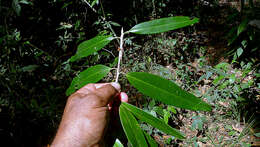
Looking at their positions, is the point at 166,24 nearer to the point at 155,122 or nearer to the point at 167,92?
the point at 167,92

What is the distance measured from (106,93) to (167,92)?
31 centimetres

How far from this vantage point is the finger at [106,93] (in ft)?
2.75

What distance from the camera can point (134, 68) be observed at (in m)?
2.25

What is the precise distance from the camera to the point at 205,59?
97.3 inches

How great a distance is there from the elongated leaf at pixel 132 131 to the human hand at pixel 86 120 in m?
0.16

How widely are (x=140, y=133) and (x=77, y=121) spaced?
31 cm

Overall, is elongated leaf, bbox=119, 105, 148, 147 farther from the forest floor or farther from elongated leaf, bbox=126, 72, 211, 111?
the forest floor

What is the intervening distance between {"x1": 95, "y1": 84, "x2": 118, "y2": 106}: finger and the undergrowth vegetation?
64cm

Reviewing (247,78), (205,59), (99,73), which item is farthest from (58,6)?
(247,78)

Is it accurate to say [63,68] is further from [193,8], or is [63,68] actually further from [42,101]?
[193,8]

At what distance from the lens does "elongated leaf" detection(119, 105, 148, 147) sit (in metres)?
0.64

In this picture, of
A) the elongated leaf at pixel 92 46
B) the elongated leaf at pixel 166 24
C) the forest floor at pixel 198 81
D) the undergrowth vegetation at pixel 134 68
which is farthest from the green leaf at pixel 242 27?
the elongated leaf at pixel 92 46

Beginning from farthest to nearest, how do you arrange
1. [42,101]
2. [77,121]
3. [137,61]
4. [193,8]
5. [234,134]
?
[193,8], [137,61], [42,101], [234,134], [77,121]

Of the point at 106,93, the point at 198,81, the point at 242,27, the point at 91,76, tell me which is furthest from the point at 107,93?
the point at 242,27
